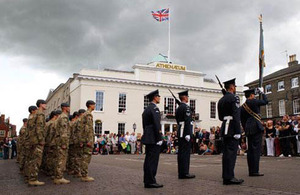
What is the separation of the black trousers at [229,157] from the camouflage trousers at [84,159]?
373cm

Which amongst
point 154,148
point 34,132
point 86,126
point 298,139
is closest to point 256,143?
point 154,148

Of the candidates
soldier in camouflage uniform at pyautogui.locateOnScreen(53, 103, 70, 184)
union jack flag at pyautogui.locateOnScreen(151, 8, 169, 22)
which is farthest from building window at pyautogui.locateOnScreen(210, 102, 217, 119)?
soldier in camouflage uniform at pyautogui.locateOnScreen(53, 103, 70, 184)

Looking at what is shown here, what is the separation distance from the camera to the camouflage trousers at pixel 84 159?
848 centimetres

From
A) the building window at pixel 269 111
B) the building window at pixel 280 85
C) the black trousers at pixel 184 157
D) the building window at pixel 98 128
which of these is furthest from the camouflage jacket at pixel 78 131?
the building window at pixel 269 111

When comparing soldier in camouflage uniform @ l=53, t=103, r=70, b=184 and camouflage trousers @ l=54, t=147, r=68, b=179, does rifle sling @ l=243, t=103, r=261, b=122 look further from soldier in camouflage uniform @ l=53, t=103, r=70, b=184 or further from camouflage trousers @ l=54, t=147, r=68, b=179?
camouflage trousers @ l=54, t=147, r=68, b=179

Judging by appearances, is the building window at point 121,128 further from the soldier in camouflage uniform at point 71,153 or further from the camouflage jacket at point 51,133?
the camouflage jacket at point 51,133

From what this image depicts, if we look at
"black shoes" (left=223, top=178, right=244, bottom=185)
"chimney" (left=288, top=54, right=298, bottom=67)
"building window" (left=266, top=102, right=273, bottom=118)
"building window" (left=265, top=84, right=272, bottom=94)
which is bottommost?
"black shoes" (left=223, top=178, right=244, bottom=185)

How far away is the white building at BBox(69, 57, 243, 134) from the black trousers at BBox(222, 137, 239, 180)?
96.9 feet

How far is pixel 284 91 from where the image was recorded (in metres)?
45.1

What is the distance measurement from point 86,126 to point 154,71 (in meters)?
34.9

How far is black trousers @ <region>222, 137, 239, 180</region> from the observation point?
7.00m

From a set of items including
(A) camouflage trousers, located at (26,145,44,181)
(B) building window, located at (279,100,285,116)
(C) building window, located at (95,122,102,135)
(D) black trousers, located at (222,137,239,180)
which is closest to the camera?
(D) black trousers, located at (222,137,239,180)

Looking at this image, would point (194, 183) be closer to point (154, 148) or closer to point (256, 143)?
point (154, 148)

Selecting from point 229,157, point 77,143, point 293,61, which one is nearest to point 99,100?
point 293,61
